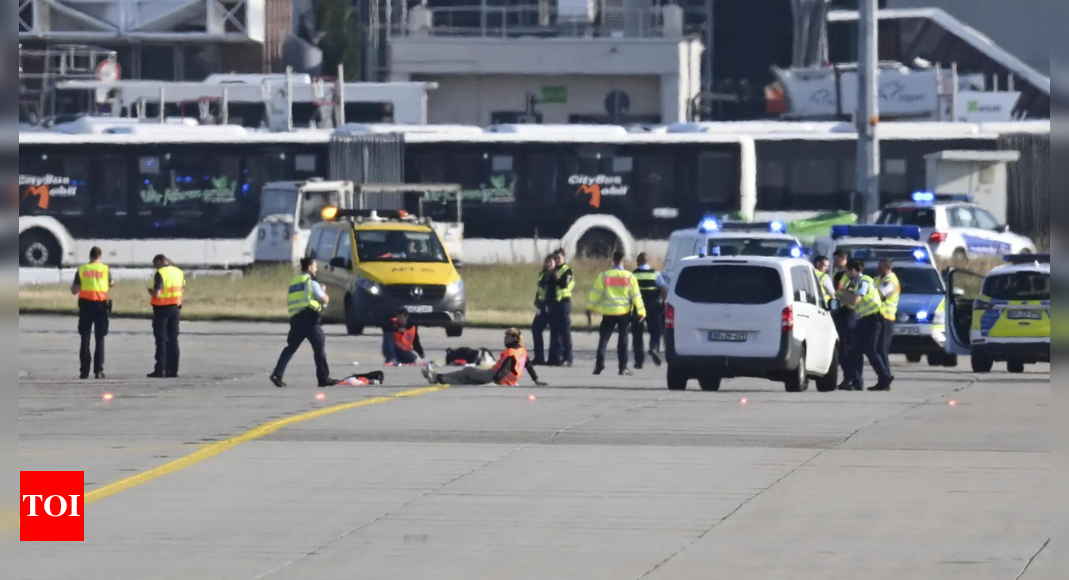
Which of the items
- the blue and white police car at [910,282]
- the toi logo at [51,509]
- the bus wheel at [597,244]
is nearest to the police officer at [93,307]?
the blue and white police car at [910,282]

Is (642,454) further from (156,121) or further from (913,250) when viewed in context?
(156,121)

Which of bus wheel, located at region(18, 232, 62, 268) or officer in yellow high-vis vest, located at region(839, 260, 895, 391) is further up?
bus wheel, located at region(18, 232, 62, 268)

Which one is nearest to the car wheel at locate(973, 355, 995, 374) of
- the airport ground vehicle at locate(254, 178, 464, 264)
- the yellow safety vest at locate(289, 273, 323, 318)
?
the yellow safety vest at locate(289, 273, 323, 318)

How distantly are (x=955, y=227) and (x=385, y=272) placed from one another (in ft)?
49.7

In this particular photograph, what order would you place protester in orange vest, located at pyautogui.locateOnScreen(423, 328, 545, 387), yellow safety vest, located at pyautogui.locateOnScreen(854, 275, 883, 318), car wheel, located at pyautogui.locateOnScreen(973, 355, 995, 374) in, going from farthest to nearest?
car wheel, located at pyautogui.locateOnScreen(973, 355, 995, 374) → protester in orange vest, located at pyautogui.locateOnScreen(423, 328, 545, 387) → yellow safety vest, located at pyautogui.locateOnScreen(854, 275, 883, 318)

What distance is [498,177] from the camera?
4481 centimetres

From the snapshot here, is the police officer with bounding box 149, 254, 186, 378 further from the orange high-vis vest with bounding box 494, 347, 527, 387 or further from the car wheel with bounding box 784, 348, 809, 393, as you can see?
the car wheel with bounding box 784, 348, 809, 393

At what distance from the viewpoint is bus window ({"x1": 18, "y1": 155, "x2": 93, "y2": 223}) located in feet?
141

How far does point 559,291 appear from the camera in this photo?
26.7 m

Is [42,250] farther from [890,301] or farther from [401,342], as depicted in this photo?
[890,301]

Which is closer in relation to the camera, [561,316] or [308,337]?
[308,337]

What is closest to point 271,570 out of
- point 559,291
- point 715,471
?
point 715,471

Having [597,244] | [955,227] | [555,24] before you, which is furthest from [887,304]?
[555,24]

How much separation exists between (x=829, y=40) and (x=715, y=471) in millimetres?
58151
